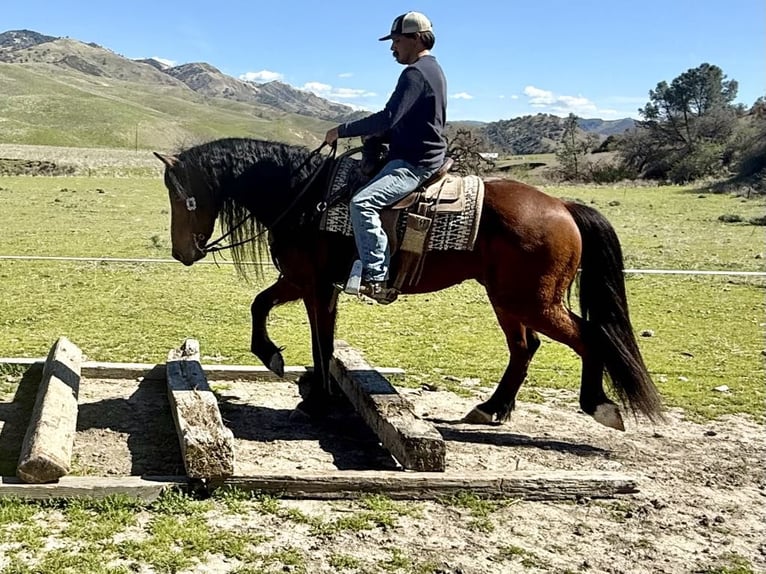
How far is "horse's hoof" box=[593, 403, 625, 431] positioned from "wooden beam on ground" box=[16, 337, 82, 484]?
373cm

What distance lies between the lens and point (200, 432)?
4.58 m

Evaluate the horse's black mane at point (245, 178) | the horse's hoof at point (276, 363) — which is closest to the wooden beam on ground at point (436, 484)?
the horse's hoof at point (276, 363)

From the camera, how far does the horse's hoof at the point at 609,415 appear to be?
5762 mm

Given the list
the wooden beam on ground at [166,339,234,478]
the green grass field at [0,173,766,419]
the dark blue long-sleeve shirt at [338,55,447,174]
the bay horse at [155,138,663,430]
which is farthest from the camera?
the green grass field at [0,173,766,419]

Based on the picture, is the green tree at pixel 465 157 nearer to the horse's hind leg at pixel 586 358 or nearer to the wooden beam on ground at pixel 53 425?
the horse's hind leg at pixel 586 358

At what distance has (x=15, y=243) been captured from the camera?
1700 centimetres

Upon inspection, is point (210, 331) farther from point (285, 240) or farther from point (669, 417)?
point (669, 417)

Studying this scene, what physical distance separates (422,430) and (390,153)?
204 cm

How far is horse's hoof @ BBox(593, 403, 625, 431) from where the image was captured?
576 cm

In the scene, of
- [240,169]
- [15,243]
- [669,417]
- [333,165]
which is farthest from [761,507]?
[15,243]

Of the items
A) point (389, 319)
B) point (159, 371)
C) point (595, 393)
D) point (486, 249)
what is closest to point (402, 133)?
point (486, 249)

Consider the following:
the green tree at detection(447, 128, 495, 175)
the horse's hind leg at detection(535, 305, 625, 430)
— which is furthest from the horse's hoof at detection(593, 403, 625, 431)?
the green tree at detection(447, 128, 495, 175)

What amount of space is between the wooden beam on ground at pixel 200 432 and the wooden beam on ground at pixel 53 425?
68cm

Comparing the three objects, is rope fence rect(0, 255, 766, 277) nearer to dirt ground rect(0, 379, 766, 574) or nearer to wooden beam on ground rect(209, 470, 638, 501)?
dirt ground rect(0, 379, 766, 574)
